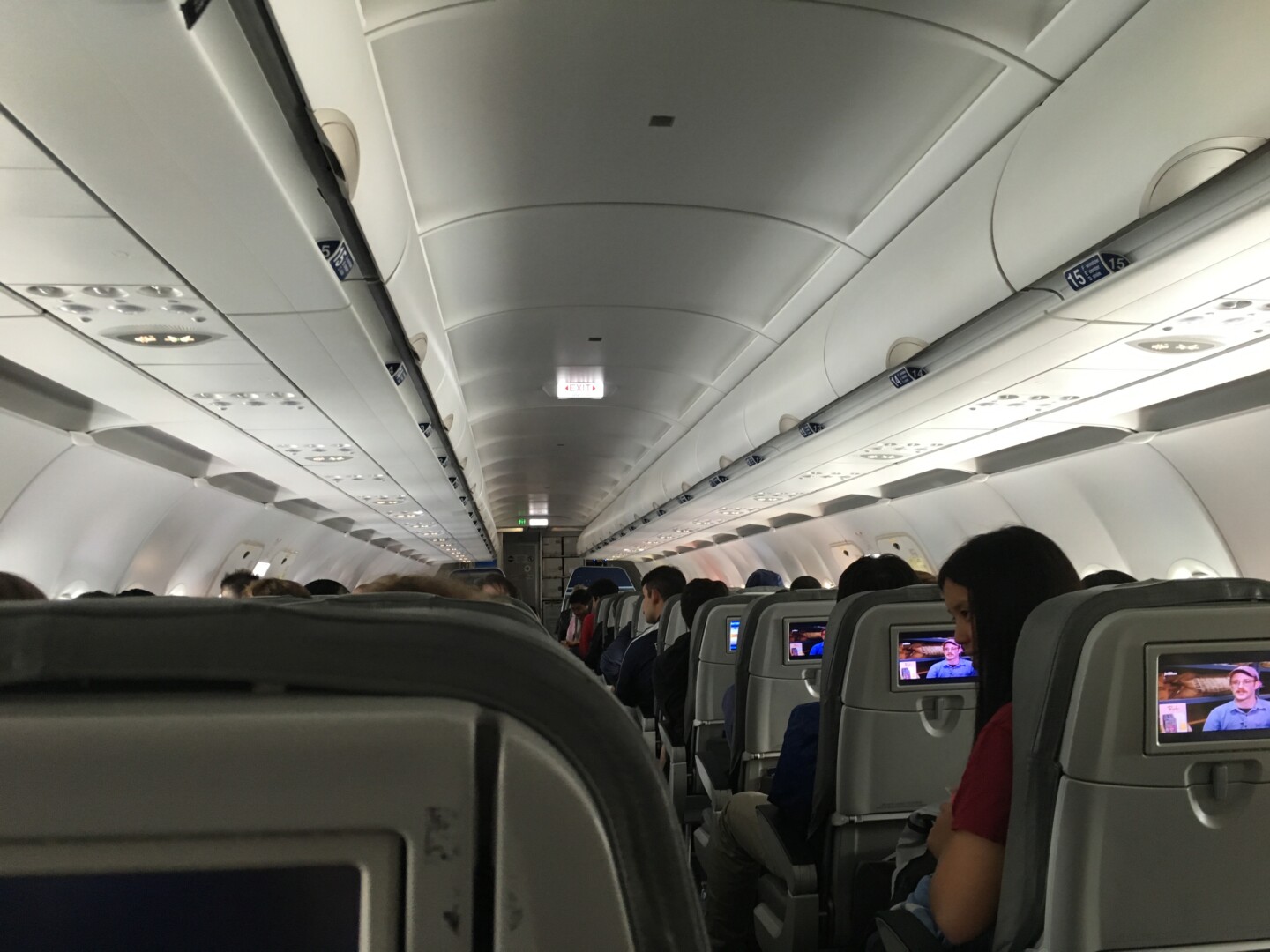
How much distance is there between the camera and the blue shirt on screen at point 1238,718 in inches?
86.7

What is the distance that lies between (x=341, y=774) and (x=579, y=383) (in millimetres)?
9818

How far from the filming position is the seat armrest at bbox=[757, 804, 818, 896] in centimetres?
396

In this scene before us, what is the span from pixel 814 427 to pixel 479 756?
6.54 m

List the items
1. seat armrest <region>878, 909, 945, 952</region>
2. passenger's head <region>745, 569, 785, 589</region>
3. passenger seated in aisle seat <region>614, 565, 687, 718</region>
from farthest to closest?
passenger's head <region>745, 569, 785, 589</region> → passenger seated in aisle seat <region>614, 565, 687, 718</region> → seat armrest <region>878, 909, 945, 952</region>

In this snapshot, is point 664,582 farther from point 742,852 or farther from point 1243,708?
point 1243,708

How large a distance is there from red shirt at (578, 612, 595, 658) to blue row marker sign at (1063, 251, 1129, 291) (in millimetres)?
Answer: 10961

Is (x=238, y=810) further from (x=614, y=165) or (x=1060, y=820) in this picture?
(x=614, y=165)

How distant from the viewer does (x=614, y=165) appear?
201 inches

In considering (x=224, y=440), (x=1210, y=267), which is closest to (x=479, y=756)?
(x=1210, y=267)

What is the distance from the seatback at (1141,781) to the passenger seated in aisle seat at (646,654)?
6372 mm

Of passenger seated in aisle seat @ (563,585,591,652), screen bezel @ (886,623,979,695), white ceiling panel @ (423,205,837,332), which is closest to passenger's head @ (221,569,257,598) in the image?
white ceiling panel @ (423,205,837,332)

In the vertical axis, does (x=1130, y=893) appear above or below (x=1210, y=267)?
below

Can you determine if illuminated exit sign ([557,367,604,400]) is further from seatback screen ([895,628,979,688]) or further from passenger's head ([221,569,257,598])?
seatback screen ([895,628,979,688])

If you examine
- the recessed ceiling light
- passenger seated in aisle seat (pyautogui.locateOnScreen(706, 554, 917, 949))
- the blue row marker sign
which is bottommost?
passenger seated in aisle seat (pyautogui.locateOnScreen(706, 554, 917, 949))
